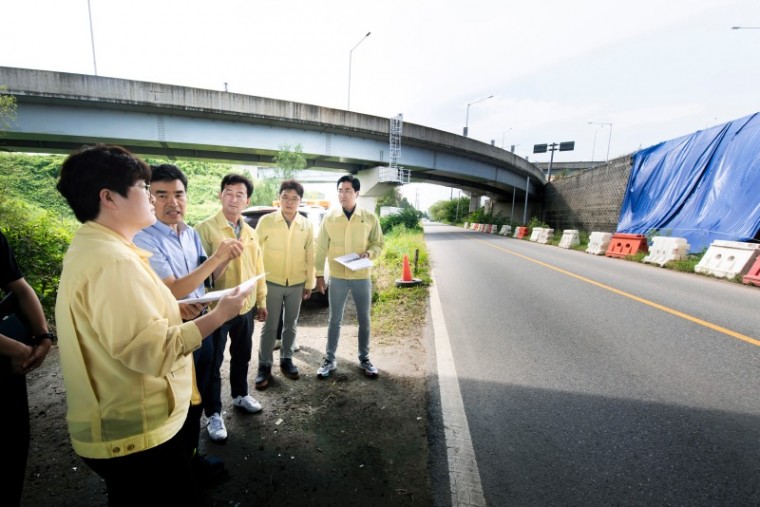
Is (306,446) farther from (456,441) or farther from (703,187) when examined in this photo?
(703,187)

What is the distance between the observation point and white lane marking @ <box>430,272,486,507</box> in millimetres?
1914

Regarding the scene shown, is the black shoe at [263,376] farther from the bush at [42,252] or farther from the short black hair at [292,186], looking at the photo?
the bush at [42,252]

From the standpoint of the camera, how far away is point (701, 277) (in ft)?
27.2

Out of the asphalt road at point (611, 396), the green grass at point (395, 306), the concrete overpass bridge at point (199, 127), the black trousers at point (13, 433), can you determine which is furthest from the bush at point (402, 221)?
the black trousers at point (13, 433)

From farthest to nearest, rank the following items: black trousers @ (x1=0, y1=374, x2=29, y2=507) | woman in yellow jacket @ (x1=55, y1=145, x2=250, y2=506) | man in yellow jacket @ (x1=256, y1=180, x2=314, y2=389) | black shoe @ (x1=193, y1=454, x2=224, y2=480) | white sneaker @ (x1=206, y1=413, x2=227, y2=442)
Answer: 1. man in yellow jacket @ (x1=256, y1=180, x2=314, y2=389)
2. white sneaker @ (x1=206, y1=413, x2=227, y2=442)
3. black shoe @ (x1=193, y1=454, x2=224, y2=480)
4. black trousers @ (x1=0, y1=374, x2=29, y2=507)
5. woman in yellow jacket @ (x1=55, y1=145, x2=250, y2=506)

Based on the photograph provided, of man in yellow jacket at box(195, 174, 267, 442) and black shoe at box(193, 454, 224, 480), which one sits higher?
man in yellow jacket at box(195, 174, 267, 442)

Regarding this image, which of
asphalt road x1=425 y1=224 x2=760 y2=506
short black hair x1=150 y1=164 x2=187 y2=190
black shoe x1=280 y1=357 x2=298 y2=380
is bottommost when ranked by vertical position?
black shoe x1=280 y1=357 x2=298 y2=380

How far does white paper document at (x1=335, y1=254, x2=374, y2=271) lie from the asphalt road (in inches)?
59.0

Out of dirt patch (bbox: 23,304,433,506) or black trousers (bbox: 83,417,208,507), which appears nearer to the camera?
black trousers (bbox: 83,417,208,507)

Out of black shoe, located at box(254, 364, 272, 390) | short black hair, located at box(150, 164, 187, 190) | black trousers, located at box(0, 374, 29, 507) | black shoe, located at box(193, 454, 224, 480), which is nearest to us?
black trousers, located at box(0, 374, 29, 507)

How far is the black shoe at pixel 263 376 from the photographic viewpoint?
3176mm

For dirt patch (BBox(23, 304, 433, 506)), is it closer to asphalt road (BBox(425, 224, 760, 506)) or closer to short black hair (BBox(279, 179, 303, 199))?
asphalt road (BBox(425, 224, 760, 506))

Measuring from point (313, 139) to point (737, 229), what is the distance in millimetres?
17808

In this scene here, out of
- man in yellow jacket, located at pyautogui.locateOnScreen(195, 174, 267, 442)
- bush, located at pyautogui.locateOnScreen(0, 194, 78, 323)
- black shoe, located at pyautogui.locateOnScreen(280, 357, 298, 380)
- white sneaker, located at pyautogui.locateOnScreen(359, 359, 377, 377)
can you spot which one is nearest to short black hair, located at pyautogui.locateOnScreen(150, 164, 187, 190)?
man in yellow jacket, located at pyautogui.locateOnScreen(195, 174, 267, 442)
